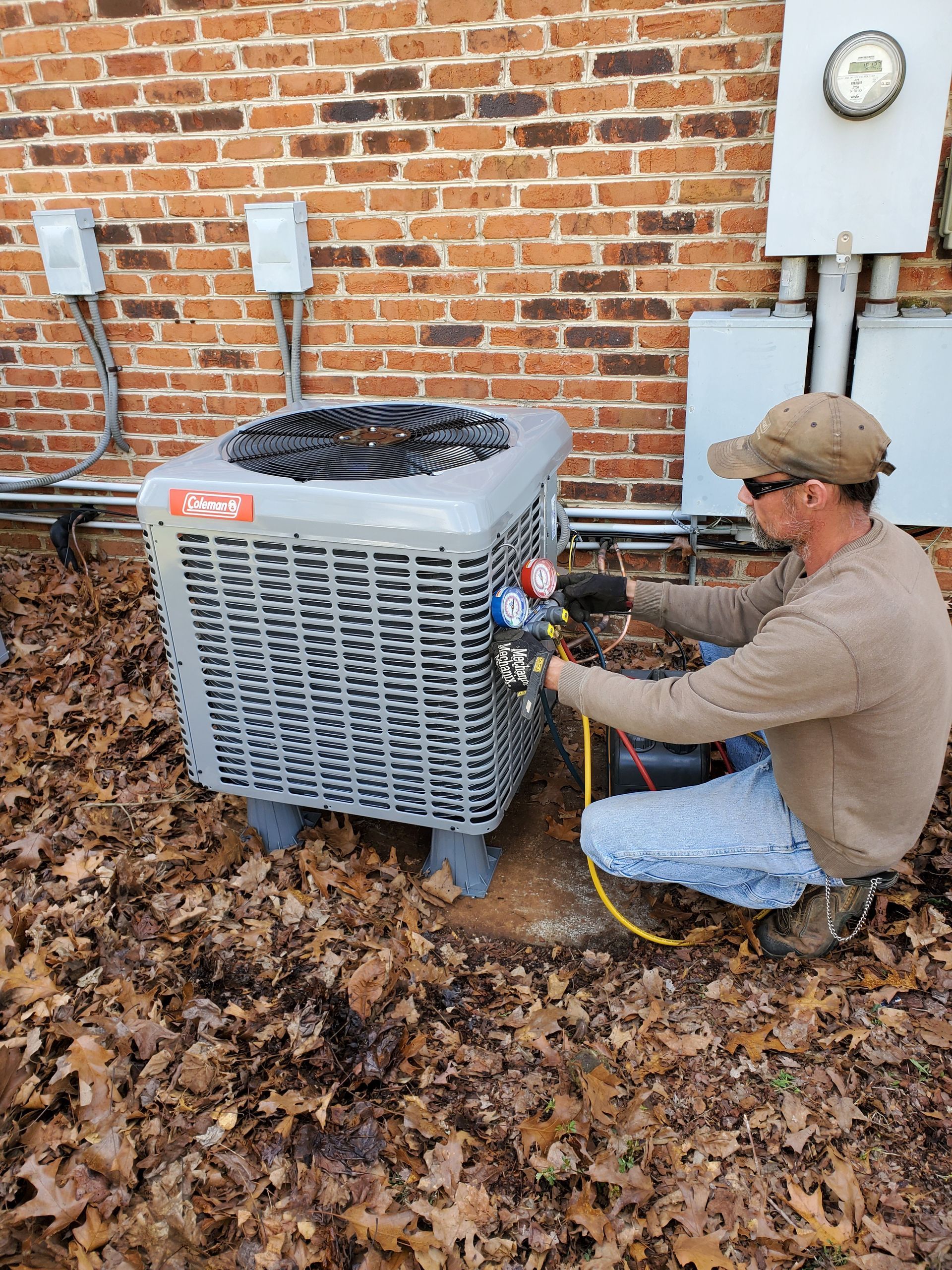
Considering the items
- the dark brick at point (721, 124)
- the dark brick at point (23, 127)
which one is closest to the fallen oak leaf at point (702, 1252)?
the dark brick at point (721, 124)

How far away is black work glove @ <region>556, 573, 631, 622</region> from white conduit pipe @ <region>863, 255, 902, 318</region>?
1205 mm

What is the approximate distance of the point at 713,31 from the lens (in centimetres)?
298

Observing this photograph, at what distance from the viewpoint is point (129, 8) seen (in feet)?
11.3

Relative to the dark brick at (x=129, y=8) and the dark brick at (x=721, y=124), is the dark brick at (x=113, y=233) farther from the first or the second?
the dark brick at (x=721, y=124)

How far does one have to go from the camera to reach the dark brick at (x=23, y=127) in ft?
12.3

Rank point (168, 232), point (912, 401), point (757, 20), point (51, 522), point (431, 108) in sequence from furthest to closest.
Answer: point (51, 522)
point (168, 232)
point (431, 108)
point (912, 401)
point (757, 20)

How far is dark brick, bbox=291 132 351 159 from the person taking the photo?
340cm

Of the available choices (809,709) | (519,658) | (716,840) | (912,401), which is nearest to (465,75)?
(912,401)

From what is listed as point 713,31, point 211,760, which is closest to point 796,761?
point 211,760

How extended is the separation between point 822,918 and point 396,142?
279cm

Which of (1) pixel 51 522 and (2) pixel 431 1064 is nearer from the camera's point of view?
(2) pixel 431 1064

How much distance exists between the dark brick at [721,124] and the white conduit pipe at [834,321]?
47 cm

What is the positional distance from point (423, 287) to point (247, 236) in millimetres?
707

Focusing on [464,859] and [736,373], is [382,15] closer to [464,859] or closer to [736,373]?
[736,373]
